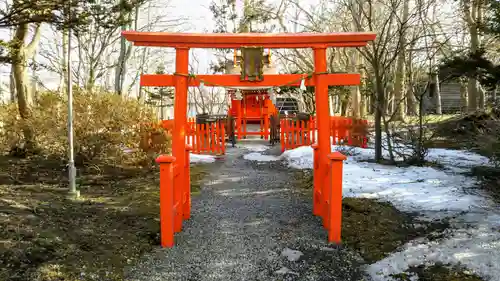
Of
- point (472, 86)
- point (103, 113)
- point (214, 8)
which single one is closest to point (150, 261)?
point (103, 113)

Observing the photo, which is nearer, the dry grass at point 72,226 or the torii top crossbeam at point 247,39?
the dry grass at point 72,226

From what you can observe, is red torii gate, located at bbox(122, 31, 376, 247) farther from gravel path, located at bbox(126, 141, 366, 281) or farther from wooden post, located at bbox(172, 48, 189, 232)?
gravel path, located at bbox(126, 141, 366, 281)

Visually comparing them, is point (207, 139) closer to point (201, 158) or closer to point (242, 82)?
point (201, 158)

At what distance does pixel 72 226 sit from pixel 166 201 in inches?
45.6

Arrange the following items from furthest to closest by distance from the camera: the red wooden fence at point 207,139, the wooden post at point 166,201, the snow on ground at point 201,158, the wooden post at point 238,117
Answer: the wooden post at point 238,117, the red wooden fence at point 207,139, the snow on ground at point 201,158, the wooden post at point 166,201

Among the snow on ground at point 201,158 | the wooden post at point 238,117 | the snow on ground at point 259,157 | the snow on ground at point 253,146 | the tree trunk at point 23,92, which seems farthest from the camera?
the wooden post at point 238,117

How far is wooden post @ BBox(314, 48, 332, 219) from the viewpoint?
4828mm

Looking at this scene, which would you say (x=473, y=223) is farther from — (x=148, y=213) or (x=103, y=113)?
(x=103, y=113)

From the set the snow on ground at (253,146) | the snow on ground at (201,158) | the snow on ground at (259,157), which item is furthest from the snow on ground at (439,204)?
the snow on ground at (253,146)

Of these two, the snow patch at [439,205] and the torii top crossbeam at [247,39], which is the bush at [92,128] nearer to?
the torii top crossbeam at [247,39]

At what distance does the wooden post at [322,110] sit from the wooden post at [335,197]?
563 mm

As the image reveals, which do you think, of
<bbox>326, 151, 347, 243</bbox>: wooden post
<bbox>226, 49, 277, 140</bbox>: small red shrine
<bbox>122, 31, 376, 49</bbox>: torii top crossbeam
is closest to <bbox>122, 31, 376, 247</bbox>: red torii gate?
<bbox>122, 31, 376, 49</bbox>: torii top crossbeam

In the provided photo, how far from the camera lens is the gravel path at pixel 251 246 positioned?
11.6ft

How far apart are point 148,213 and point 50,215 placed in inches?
48.5
